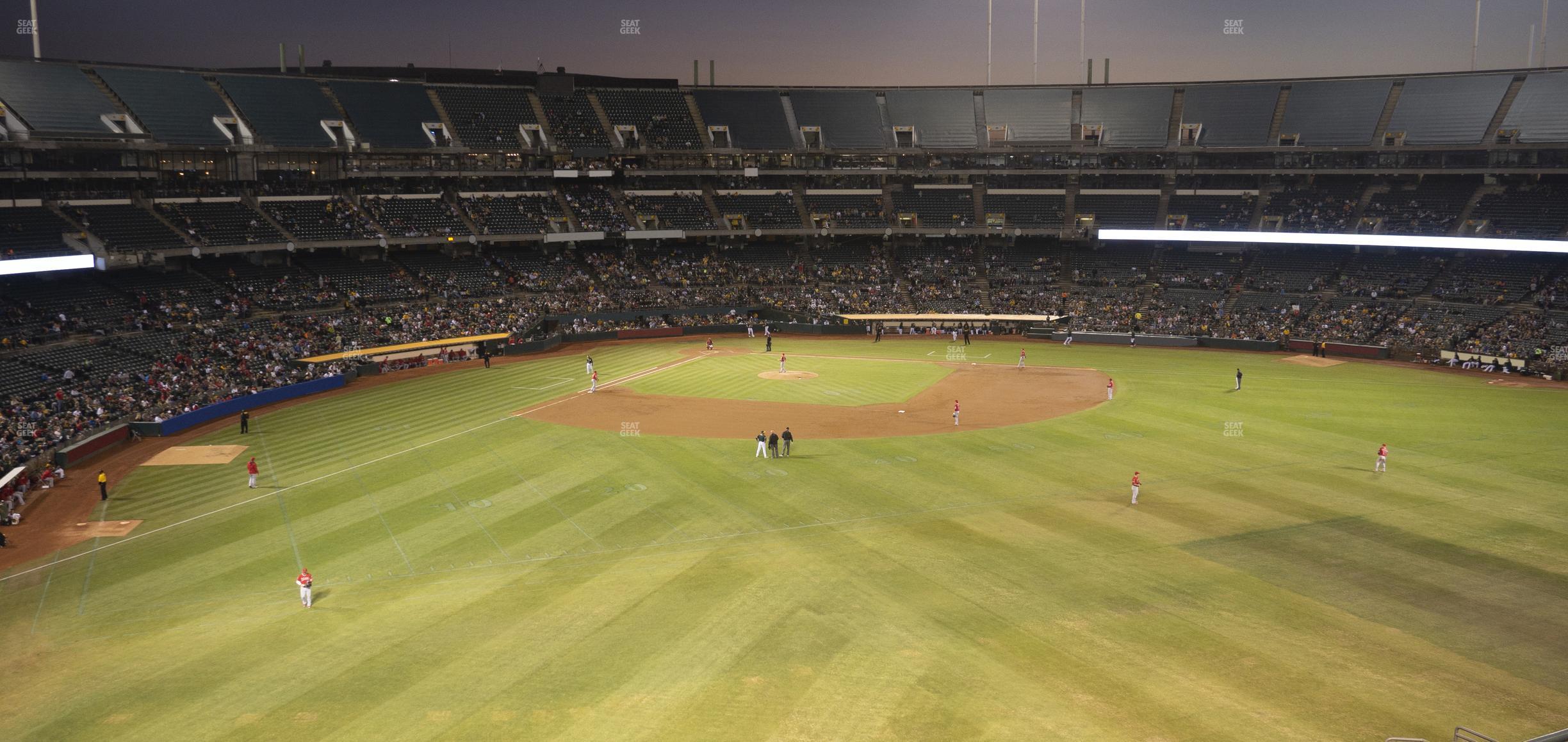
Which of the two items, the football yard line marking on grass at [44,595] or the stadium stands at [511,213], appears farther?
the stadium stands at [511,213]

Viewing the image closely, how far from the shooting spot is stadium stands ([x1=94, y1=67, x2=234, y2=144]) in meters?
60.7

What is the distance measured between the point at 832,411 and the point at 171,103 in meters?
51.3

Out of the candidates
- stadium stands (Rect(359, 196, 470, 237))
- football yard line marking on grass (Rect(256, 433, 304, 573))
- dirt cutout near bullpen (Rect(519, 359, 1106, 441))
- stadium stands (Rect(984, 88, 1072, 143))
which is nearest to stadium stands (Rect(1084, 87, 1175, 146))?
stadium stands (Rect(984, 88, 1072, 143))

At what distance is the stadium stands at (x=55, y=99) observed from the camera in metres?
54.9

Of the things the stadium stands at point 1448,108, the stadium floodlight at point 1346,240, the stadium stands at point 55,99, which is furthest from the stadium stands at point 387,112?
the stadium stands at point 1448,108

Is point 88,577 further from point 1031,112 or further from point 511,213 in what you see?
point 1031,112

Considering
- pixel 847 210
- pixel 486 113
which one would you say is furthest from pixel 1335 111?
pixel 486 113

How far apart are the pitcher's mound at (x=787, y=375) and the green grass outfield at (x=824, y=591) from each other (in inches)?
616

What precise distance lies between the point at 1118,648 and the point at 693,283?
200 feet

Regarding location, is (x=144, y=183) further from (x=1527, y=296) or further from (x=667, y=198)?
(x=1527, y=296)

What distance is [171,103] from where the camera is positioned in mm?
62844

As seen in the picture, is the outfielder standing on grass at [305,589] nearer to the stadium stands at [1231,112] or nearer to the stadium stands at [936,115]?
the stadium stands at [936,115]

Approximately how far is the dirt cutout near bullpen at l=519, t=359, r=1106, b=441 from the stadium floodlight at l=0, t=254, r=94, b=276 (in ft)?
88.5

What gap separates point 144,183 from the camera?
196 ft
